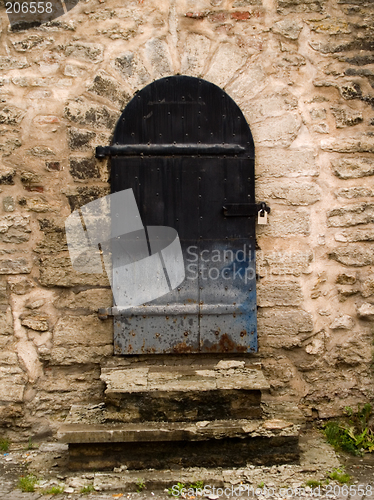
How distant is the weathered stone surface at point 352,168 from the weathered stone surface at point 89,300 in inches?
71.6

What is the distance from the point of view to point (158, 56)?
139 inches

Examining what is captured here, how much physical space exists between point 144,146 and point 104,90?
49 centimetres

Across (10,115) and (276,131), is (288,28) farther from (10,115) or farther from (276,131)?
(10,115)

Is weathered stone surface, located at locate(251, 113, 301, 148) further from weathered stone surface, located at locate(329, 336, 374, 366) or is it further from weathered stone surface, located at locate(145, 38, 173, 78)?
weathered stone surface, located at locate(329, 336, 374, 366)

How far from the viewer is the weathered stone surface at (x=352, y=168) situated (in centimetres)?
358

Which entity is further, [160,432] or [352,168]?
→ [352,168]

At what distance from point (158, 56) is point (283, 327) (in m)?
2.09

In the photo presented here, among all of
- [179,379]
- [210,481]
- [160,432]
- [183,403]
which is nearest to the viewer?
[210,481]

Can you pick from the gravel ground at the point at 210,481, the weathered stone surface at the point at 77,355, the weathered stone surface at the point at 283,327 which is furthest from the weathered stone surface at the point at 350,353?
the weathered stone surface at the point at 77,355

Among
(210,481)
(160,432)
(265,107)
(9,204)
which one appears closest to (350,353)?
(210,481)

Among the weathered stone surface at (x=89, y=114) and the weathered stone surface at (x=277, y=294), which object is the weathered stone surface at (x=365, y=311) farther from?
the weathered stone surface at (x=89, y=114)

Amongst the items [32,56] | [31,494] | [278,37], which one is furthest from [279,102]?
[31,494]

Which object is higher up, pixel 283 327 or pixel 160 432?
pixel 283 327

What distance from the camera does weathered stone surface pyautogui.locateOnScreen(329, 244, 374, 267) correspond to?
11.8 feet
